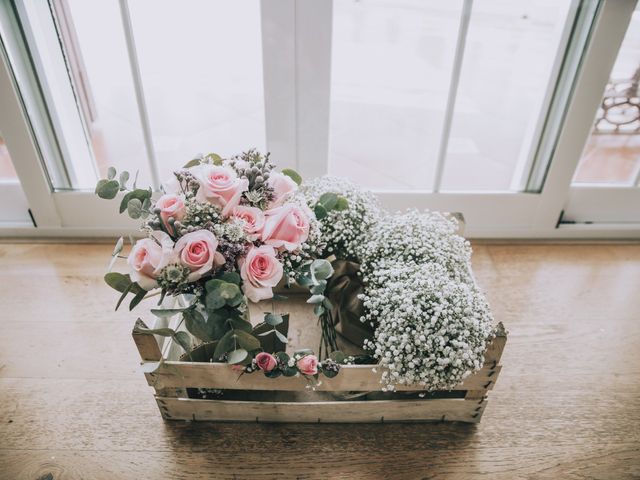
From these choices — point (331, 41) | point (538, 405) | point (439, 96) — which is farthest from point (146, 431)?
point (439, 96)

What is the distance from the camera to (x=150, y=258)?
72cm

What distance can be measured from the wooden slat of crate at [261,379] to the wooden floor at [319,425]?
145 millimetres

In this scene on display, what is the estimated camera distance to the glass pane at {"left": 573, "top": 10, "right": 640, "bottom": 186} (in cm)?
133

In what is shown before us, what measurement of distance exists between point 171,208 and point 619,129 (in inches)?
53.8

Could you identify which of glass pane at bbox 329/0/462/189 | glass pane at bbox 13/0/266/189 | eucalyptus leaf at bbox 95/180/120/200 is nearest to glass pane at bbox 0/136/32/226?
glass pane at bbox 13/0/266/189

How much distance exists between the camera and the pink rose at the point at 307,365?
0.83 meters

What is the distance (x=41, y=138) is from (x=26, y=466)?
2.84 feet

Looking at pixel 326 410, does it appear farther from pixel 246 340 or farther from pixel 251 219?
pixel 251 219

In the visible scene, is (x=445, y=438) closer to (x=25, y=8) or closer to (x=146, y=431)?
(x=146, y=431)

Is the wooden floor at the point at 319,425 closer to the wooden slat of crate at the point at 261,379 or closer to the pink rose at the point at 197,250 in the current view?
the wooden slat of crate at the point at 261,379

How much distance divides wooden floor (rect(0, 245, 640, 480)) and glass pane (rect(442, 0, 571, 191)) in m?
0.37

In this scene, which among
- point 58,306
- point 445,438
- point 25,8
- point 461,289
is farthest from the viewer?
point 58,306

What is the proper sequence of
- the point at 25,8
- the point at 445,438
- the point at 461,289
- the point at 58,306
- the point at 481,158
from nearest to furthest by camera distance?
1. the point at 461,289
2. the point at 445,438
3. the point at 25,8
4. the point at 58,306
5. the point at 481,158

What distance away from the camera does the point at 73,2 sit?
1.23m
